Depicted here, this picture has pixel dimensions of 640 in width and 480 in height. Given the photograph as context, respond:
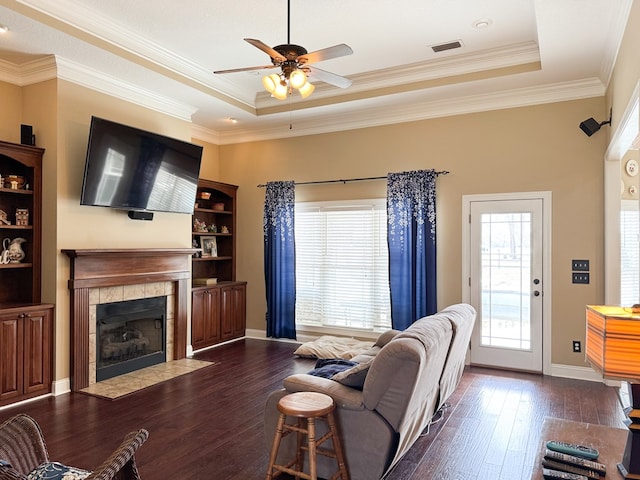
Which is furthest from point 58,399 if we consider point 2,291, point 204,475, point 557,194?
point 557,194

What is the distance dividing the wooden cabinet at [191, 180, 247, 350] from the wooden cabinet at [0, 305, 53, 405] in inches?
77.6

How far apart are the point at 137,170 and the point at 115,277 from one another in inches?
46.8

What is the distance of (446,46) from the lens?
468cm

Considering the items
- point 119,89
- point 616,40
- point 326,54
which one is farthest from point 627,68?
point 119,89

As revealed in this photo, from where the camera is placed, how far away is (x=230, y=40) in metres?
4.59

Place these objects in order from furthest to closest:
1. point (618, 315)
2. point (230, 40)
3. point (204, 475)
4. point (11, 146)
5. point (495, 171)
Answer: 1. point (495, 171)
2. point (230, 40)
3. point (11, 146)
4. point (204, 475)
5. point (618, 315)

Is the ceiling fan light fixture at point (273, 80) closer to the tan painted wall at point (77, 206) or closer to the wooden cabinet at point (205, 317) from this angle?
the tan painted wall at point (77, 206)

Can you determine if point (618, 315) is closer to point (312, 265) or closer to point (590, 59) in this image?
point (590, 59)

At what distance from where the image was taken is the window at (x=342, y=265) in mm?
6156

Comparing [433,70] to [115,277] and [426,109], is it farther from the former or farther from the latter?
[115,277]

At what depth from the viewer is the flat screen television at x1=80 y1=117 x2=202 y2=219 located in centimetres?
450

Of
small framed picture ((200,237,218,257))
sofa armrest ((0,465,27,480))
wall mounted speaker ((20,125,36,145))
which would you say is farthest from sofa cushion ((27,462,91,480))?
small framed picture ((200,237,218,257))

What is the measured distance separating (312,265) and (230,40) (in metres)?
3.28

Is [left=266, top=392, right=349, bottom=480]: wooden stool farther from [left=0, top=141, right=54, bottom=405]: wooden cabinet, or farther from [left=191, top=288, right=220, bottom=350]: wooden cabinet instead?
[left=191, top=288, right=220, bottom=350]: wooden cabinet
